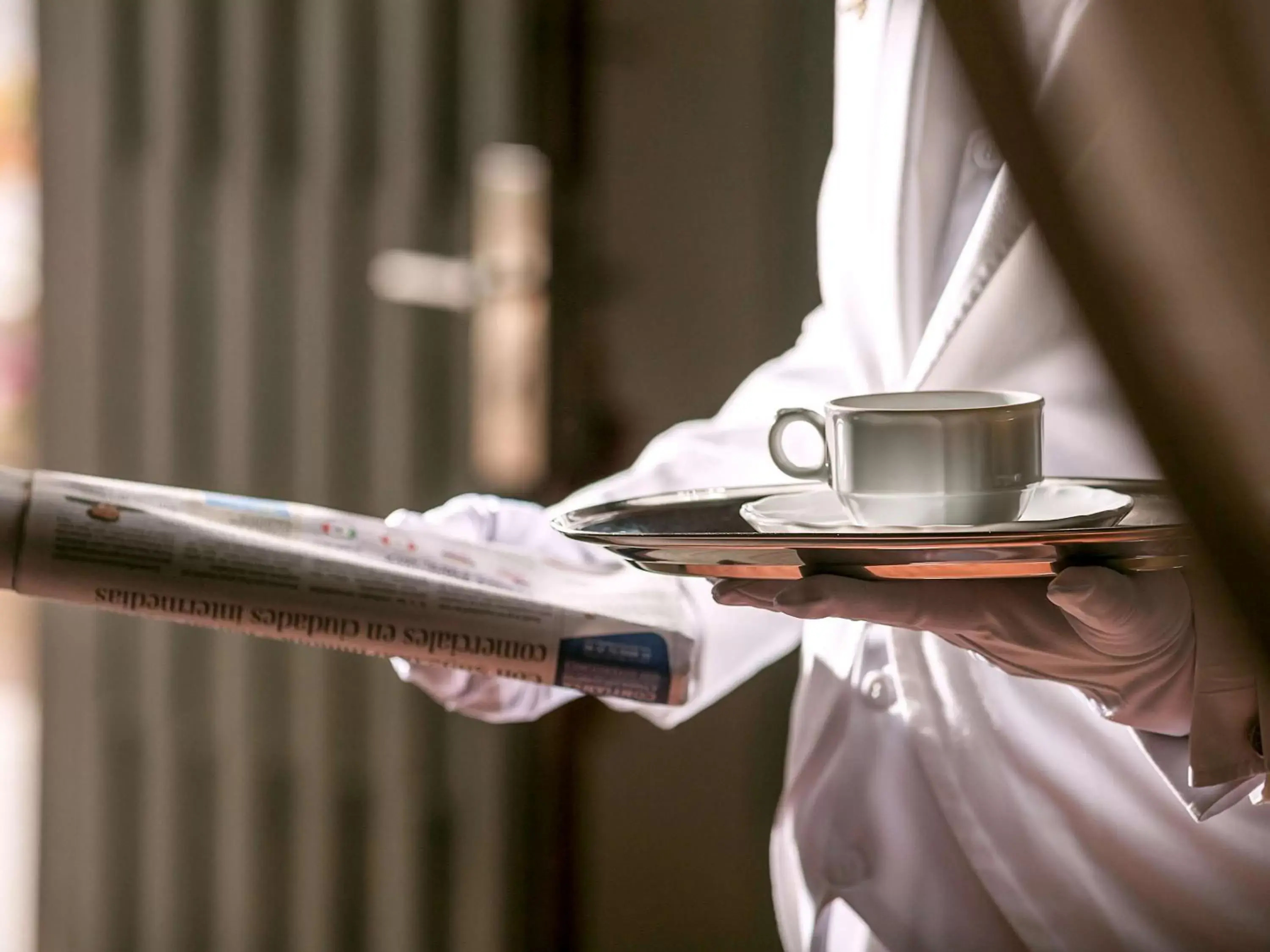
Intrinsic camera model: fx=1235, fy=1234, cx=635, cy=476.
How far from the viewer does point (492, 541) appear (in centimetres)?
75

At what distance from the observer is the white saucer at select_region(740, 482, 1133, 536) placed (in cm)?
41

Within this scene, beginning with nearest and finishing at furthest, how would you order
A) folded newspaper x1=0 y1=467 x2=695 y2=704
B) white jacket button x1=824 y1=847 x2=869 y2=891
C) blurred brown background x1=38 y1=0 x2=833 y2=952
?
folded newspaper x1=0 y1=467 x2=695 y2=704 < white jacket button x1=824 y1=847 x2=869 y2=891 < blurred brown background x1=38 y1=0 x2=833 y2=952

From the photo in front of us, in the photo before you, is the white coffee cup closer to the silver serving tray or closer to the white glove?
the silver serving tray

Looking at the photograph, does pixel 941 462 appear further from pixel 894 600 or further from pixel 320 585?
pixel 320 585

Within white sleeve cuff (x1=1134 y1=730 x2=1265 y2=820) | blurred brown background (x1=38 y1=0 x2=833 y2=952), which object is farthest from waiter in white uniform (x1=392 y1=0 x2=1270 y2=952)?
blurred brown background (x1=38 y1=0 x2=833 y2=952)

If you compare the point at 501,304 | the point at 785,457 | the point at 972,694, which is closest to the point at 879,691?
the point at 972,694

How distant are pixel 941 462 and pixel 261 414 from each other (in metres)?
1.36

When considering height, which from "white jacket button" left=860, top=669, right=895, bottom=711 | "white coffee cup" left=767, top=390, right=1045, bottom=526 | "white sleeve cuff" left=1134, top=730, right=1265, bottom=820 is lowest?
"white sleeve cuff" left=1134, top=730, right=1265, bottom=820

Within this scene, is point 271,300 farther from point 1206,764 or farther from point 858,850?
point 1206,764

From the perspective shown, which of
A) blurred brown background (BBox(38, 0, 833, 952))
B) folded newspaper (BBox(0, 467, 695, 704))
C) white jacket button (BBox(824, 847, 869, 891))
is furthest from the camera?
blurred brown background (BBox(38, 0, 833, 952))

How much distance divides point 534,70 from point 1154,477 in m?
1.24

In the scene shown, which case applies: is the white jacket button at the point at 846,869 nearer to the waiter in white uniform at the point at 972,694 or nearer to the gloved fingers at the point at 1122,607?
the waiter in white uniform at the point at 972,694

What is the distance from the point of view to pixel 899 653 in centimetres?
63

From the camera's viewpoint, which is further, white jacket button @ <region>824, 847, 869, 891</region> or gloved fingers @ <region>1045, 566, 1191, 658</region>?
white jacket button @ <region>824, 847, 869, 891</region>
